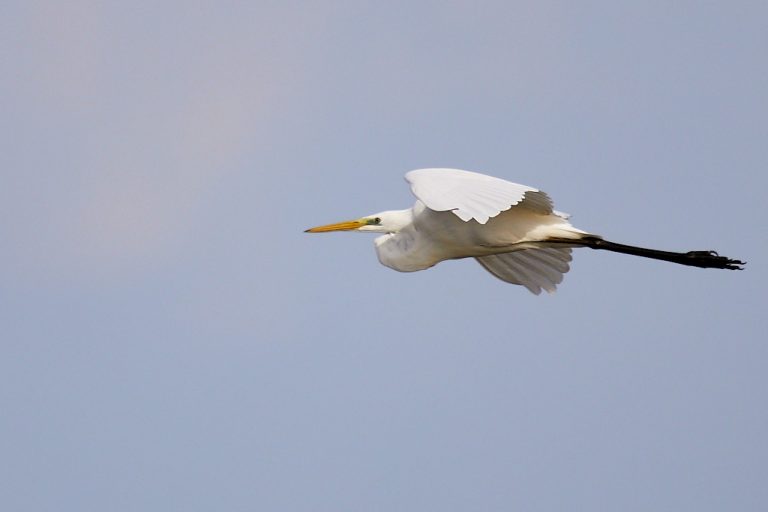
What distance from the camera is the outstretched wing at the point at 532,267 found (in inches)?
488

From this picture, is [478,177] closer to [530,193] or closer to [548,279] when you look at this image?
[530,193]

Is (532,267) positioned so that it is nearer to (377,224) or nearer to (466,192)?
(377,224)

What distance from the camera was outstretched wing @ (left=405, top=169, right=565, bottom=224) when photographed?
930 centimetres

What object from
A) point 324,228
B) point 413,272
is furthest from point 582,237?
point 324,228

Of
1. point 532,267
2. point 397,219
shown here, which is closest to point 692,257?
point 532,267

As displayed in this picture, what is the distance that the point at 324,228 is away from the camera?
12.1m

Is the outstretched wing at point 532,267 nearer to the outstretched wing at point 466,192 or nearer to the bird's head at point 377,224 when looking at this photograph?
the bird's head at point 377,224

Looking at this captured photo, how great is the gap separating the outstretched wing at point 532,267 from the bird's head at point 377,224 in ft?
3.53

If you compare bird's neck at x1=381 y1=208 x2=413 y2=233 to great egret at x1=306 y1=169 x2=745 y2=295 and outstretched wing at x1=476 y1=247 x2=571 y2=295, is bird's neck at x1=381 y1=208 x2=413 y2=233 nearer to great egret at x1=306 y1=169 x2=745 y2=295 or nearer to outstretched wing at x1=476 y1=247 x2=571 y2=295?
great egret at x1=306 y1=169 x2=745 y2=295

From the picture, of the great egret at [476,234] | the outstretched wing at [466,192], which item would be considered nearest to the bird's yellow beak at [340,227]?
the great egret at [476,234]

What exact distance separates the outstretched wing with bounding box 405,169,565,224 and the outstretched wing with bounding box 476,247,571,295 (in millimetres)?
1814

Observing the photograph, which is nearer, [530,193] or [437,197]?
[437,197]

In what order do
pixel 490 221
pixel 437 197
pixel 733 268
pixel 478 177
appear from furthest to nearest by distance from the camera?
pixel 733 268, pixel 490 221, pixel 478 177, pixel 437 197

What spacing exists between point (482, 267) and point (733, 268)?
84.9 inches
